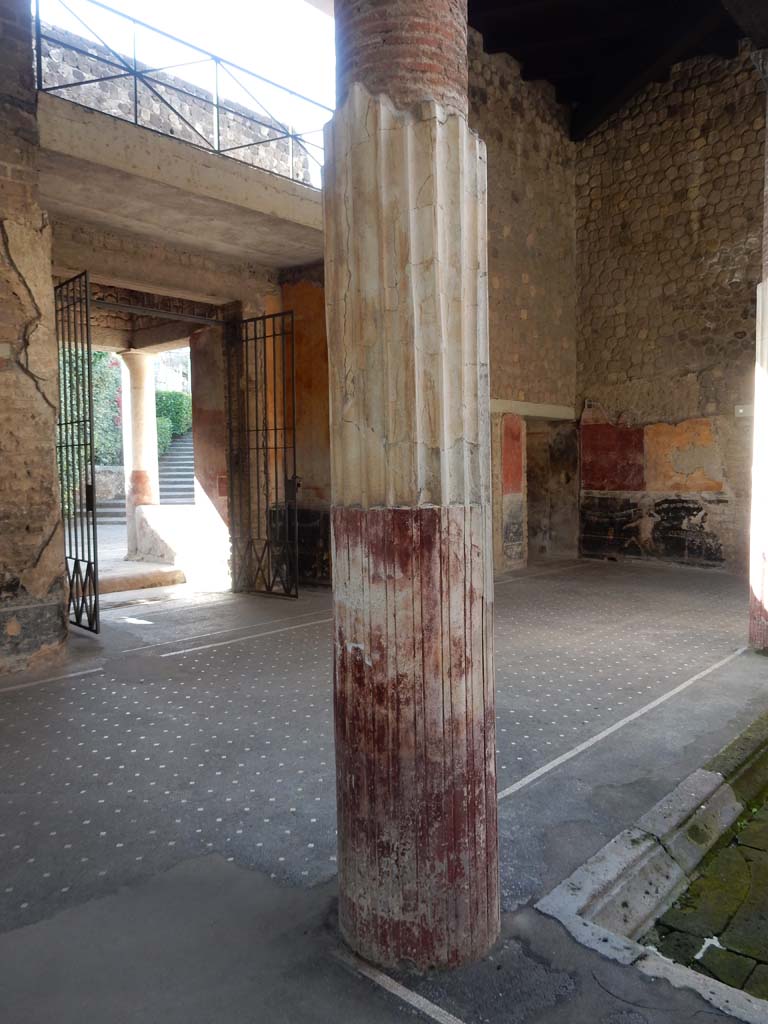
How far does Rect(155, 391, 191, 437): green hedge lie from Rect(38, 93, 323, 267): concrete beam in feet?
59.0

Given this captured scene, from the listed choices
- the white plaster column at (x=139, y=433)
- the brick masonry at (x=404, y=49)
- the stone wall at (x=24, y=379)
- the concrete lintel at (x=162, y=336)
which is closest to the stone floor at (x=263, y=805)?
the stone wall at (x=24, y=379)

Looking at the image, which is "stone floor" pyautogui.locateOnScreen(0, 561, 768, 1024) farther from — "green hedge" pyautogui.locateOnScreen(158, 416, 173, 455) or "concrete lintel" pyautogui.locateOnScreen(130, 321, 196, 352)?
"green hedge" pyautogui.locateOnScreen(158, 416, 173, 455)

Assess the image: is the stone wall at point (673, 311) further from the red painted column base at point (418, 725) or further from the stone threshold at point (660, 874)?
the red painted column base at point (418, 725)

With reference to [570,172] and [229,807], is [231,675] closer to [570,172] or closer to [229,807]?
[229,807]

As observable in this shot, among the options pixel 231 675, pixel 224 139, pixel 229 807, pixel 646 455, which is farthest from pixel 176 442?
pixel 229 807

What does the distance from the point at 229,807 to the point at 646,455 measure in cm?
964

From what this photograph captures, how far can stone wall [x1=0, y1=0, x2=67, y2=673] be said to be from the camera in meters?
5.69

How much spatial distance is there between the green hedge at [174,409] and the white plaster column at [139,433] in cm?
1309

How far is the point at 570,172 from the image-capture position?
40.3ft

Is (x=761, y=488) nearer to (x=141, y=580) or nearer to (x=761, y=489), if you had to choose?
(x=761, y=489)

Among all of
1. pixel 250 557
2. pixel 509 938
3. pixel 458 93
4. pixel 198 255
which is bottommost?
pixel 509 938

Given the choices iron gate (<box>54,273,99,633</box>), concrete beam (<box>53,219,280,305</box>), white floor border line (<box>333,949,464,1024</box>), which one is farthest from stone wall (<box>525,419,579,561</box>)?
white floor border line (<box>333,949,464,1024</box>)

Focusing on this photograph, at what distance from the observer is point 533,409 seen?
37.6 ft

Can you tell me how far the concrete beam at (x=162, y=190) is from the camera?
19.9 ft
